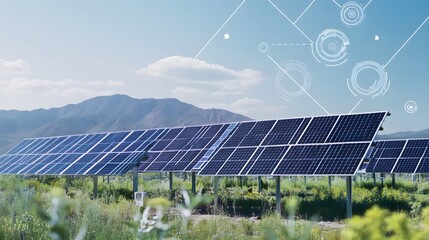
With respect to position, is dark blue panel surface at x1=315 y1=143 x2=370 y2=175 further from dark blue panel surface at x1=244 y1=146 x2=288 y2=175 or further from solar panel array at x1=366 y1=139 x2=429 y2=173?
solar panel array at x1=366 y1=139 x2=429 y2=173

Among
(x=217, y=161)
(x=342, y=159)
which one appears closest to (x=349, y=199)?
(x=342, y=159)

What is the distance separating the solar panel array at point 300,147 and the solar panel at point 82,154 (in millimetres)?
4646

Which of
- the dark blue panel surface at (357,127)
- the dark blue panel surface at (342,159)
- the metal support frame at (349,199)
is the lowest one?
the metal support frame at (349,199)

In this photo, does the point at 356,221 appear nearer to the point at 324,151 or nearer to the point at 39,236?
the point at 39,236

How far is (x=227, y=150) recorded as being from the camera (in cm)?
1847

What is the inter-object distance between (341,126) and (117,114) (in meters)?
187

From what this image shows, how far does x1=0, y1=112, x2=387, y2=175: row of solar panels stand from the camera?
15.5m

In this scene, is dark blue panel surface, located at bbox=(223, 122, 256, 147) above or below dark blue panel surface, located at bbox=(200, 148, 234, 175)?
above

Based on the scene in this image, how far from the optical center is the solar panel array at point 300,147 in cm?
1502

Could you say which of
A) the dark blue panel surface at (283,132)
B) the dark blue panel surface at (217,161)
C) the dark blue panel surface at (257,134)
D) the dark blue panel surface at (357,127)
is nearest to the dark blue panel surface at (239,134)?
the dark blue panel surface at (257,134)

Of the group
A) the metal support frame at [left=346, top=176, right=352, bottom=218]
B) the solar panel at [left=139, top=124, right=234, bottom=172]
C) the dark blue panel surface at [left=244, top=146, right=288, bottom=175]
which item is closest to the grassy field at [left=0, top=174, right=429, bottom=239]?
the metal support frame at [left=346, top=176, right=352, bottom=218]

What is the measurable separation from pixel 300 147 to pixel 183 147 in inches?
309

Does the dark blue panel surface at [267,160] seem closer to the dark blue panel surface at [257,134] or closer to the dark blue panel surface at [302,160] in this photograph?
the dark blue panel surface at [302,160]

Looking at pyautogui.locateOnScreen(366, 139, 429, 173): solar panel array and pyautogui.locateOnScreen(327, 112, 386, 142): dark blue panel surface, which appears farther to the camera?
pyautogui.locateOnScreen(366, 139, 429, 173): solar panel array
